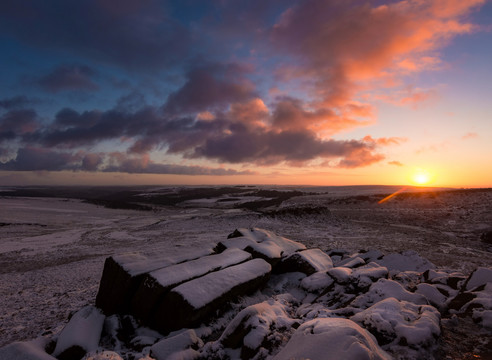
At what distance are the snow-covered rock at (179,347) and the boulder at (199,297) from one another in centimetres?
71

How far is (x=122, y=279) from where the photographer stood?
7.73 meters

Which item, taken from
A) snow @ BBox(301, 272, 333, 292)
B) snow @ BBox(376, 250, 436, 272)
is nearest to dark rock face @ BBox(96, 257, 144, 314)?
snow @ BBox(301, 272, 333, 292)

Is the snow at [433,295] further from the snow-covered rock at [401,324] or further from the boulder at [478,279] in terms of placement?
the snow-covered rock at [401,324]

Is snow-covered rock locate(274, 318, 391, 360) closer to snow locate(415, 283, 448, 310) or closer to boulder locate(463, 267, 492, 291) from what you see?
snow locate(415, 283, 448, 310)

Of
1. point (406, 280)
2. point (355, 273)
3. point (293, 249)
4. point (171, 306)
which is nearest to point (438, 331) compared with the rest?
point (355, 273)

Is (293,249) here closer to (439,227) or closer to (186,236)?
(186,236)

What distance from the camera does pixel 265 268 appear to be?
360 inches

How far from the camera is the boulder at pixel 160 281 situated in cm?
711

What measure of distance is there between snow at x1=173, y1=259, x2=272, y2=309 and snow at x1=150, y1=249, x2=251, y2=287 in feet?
1.26

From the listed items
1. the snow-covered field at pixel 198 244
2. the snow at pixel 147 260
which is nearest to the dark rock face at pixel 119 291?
the snow at pixel 147 260

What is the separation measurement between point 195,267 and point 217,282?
1109 millimetres

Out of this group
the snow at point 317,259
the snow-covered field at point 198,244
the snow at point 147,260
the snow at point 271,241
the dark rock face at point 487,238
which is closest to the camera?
the snow at point 147,260

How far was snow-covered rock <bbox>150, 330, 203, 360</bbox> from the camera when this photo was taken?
529 cm

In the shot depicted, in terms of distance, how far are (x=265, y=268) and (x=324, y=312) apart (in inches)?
126
